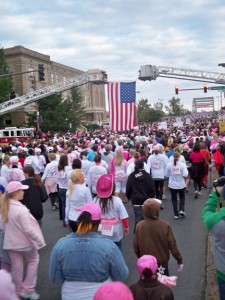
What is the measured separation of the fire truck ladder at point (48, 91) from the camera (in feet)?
130

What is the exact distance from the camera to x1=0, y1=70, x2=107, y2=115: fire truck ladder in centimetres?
3971

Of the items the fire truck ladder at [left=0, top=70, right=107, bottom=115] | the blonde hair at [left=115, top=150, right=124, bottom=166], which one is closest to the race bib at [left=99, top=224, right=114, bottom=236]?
the blonde hair at [left=115, top=150, right=124, bottom=166]

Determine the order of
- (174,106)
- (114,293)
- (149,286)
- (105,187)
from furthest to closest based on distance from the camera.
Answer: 1. (174,106)
2. (105,187)
3. (149,286)
4. (114,293)

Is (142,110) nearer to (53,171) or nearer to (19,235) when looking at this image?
(53,171)

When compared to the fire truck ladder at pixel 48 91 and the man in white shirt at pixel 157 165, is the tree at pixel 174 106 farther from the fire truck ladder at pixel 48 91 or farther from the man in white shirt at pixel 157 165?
the man in white shirt at pixel 157 165

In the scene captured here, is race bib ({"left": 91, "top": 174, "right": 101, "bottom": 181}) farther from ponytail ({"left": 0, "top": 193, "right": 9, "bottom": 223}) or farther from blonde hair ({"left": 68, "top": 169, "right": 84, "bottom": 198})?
ponytail ({"left": 0, "top": 193, "right": 9, "bottom": 223})

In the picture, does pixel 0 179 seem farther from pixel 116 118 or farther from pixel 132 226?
pixel 116 118

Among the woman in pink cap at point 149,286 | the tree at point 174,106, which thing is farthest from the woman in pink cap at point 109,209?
the tree at point 174,106

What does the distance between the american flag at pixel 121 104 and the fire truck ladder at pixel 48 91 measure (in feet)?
80.5

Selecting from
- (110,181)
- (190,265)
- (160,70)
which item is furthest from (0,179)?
(160,70)

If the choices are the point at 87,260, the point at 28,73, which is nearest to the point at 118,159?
the point at 87,260

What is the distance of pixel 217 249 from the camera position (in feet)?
12.5

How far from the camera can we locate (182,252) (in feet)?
22.6

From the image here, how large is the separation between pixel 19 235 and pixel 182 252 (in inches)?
129
